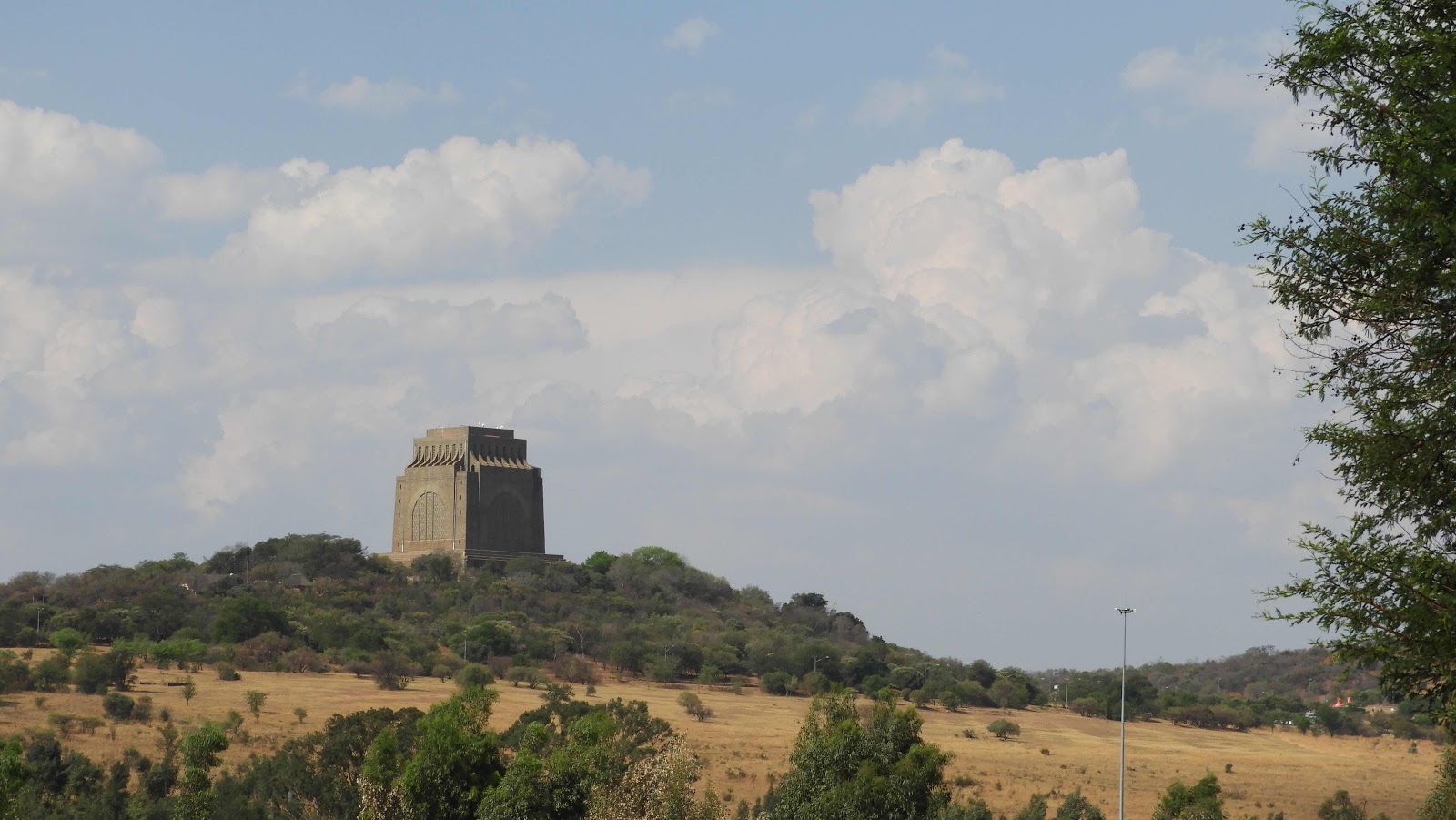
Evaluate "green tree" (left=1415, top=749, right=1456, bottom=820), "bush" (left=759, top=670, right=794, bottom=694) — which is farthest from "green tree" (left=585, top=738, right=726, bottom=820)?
"bush" (left=759, top=670, right=794, bottom=694)

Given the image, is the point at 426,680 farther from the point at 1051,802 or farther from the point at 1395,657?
the point at 1395,657

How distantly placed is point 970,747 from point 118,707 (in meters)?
33.0

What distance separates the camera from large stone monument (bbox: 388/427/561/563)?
96.1 metres

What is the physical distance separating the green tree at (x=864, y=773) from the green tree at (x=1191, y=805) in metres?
8.63

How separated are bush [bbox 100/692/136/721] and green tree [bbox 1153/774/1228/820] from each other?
113 feet

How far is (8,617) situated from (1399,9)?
7509 centimetres

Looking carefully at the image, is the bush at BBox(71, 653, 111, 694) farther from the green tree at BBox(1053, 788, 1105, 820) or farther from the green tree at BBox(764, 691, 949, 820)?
the green tree at BBox(1053, 788, 1105, 820)

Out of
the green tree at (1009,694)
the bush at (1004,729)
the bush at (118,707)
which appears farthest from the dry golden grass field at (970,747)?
the green tree at (1009,694)

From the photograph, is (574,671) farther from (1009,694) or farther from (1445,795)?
(1445,795)

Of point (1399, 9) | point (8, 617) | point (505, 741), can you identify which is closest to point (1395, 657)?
point (1399, 9)

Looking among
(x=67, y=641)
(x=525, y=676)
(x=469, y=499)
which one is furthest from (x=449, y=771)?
(x=469, y=499)

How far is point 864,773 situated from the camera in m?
35.1

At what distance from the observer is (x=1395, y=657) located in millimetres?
12852

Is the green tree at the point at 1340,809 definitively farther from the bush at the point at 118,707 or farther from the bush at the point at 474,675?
the bush at the point at 118,707
